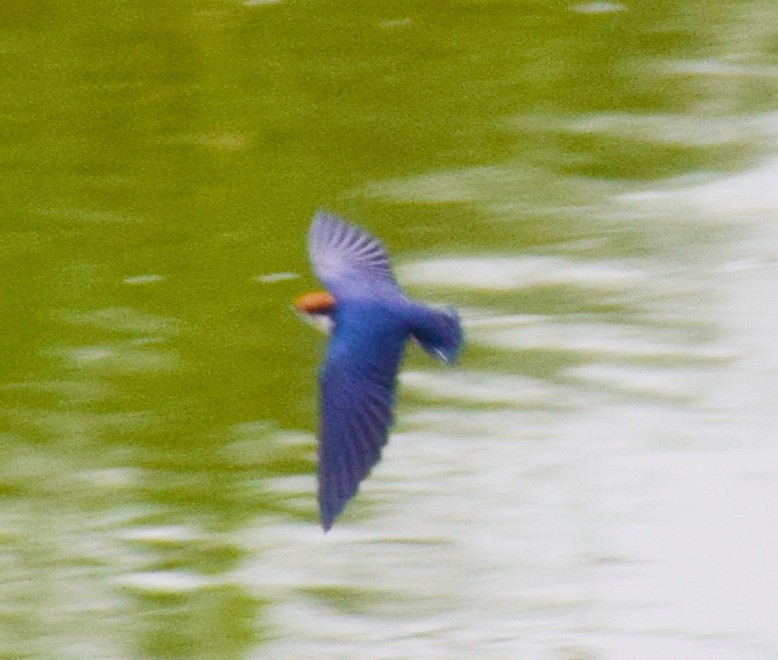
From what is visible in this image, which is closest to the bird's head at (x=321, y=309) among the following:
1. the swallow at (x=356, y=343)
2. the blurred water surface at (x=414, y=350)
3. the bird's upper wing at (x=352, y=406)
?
the swallow at (x=356, y=343)

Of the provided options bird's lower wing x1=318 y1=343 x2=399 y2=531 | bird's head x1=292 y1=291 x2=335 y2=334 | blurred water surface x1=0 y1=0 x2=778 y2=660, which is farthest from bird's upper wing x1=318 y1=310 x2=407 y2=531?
blurred water surface x1=0 y1=0 x2=778 y2=660

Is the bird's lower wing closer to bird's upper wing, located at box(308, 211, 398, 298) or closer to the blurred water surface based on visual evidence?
bird's upper wing, located at box(308, 211, 398, 298)

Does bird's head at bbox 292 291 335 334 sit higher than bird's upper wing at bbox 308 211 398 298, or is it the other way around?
bird's upper wing at bbox 308 211 398 298

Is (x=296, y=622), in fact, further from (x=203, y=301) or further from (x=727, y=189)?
Answer: (x=727, y=189)

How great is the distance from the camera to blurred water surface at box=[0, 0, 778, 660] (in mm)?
2791

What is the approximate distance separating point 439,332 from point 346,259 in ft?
0.93

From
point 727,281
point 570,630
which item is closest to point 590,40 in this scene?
point 727,281

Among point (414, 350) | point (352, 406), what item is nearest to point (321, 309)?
point (352, 406)

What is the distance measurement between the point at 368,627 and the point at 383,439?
41cm

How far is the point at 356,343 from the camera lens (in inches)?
99.3

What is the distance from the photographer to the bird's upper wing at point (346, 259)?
272 centimetres

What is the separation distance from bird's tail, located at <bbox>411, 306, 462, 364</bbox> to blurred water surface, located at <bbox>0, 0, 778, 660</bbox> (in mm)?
372

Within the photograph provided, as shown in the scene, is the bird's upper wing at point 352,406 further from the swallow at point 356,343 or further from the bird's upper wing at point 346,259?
the bird's upper wing at point 346,259

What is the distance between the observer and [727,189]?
12.0 ft
